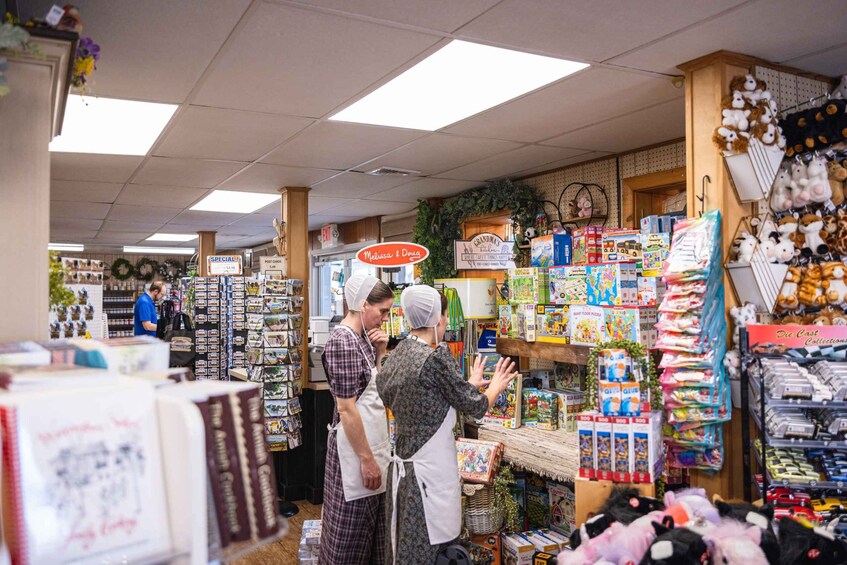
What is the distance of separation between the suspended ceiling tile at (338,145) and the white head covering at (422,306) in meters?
1.63

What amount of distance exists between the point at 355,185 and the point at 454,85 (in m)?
3.41

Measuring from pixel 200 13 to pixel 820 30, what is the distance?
2.73m

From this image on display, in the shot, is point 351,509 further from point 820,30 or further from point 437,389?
point 820,30

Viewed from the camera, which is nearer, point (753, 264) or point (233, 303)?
point (753, 264)

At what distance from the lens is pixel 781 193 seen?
3.39 meters

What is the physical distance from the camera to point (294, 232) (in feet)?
22.9

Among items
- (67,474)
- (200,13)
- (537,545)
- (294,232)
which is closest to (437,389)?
(537,545)

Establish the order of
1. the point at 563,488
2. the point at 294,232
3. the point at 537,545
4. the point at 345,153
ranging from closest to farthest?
the point at 537,545, the point at 563,488, the point at 345,153, the point at 294,232

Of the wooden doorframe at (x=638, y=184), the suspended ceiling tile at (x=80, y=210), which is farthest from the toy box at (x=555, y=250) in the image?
the suspended ceiling tile at (x=80, y=210)

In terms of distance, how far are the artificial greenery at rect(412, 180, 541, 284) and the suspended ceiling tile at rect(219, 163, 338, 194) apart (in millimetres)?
1552

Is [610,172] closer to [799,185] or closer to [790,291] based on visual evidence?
[799,185]

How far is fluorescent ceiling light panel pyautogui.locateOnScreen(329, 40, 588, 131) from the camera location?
3254 millimetres

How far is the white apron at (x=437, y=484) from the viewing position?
3199mm

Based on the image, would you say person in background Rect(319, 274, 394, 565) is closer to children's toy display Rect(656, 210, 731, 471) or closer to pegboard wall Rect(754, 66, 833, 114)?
children's toy display Rect(656, 210, 731, 471)
